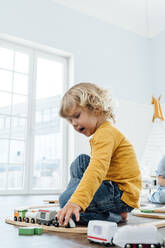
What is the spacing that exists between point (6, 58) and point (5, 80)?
260 millimetres

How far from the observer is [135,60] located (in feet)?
14.0

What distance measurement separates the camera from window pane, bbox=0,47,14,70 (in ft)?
10.4

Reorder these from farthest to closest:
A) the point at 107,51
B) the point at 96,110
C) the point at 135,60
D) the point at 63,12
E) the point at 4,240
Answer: the point at 135,60 → the point at 107,51 → the point at 63,12 → the point at 96,110 → the point at 4,240

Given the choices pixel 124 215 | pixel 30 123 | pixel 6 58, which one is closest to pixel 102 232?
pixel 124 215

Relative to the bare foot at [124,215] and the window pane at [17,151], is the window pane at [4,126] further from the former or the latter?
the bare foot at [124,215]

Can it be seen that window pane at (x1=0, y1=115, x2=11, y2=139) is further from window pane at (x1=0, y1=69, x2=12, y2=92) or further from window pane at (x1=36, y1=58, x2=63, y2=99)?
window pane at (x1=36, y1=58, x2=63, y2=99)

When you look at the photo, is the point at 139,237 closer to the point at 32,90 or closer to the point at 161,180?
the point at 161,180

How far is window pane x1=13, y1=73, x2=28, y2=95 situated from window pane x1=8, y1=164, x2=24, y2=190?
2.81 feet

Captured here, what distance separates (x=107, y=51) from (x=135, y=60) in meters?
0.58

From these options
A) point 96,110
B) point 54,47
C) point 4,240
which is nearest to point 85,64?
point 54,47

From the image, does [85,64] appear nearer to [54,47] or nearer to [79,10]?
[54,47]

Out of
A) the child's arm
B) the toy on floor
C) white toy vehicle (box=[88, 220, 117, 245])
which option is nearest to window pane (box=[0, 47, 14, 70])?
the child's arm

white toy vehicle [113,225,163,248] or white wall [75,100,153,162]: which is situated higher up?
white wall [75,100,153,162]

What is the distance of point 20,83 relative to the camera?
3260 millimetres
